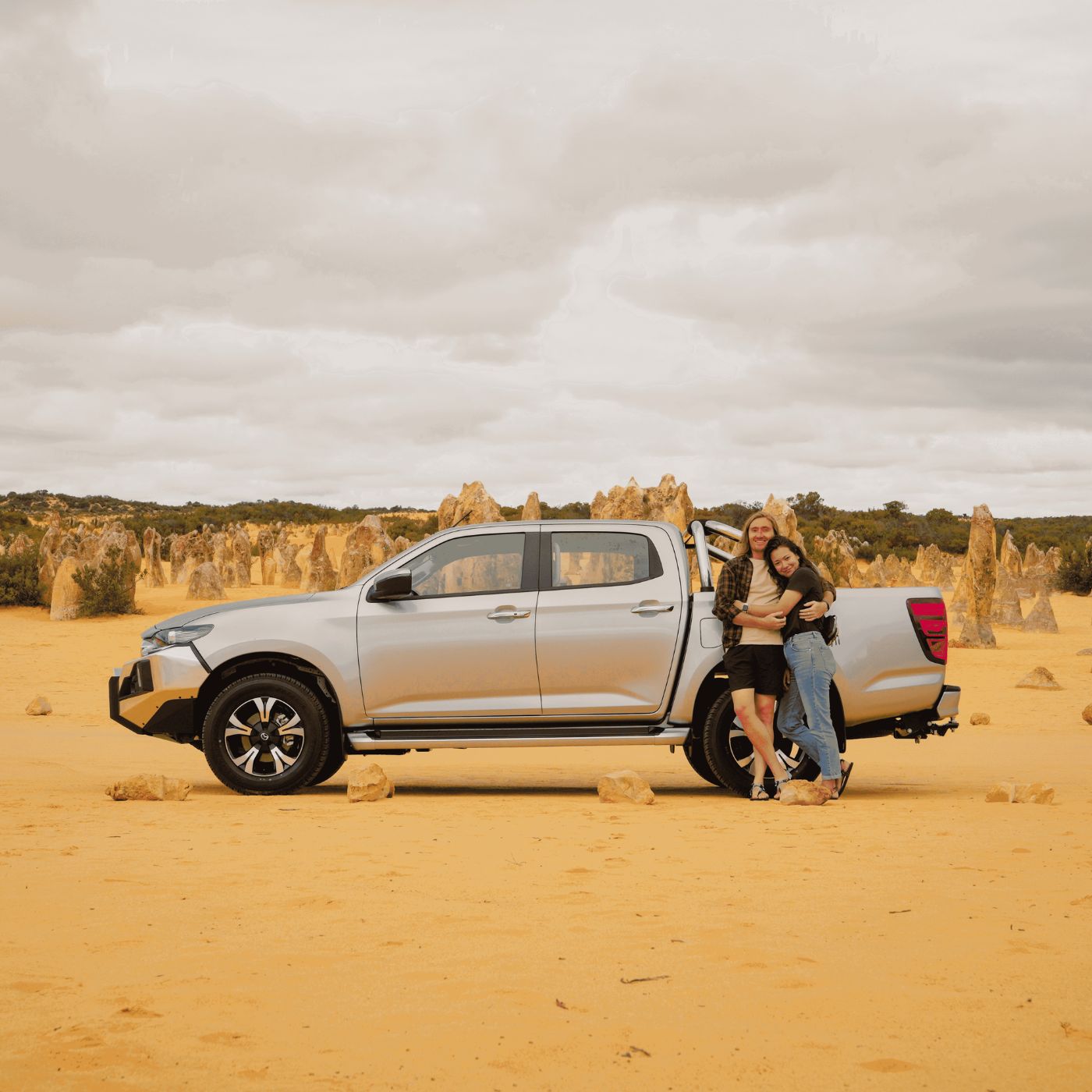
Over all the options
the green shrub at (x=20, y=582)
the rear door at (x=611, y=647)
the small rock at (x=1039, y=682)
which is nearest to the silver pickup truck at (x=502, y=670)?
the rear door at (x=611, y=647)

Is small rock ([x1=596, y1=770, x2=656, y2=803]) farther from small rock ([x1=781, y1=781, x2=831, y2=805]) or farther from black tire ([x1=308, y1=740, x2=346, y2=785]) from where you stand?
black tire ([x1=308, y1=740, x2=346, y2=785])

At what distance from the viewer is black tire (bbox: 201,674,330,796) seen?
30.8ft

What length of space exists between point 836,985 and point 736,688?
14.3 feet

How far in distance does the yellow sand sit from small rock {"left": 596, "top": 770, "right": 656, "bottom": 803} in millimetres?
131

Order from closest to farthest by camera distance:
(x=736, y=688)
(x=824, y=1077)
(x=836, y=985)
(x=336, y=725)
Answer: (x=824, y=1077), (x=836, y=985), (x=736, y=688), (x=336, y=725)

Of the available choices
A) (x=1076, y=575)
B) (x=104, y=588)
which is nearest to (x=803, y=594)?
(x=104, y=588)

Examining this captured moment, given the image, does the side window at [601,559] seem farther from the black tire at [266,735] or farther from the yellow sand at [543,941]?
the black tire at [266,735]

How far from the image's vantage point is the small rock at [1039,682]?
20.1 metres

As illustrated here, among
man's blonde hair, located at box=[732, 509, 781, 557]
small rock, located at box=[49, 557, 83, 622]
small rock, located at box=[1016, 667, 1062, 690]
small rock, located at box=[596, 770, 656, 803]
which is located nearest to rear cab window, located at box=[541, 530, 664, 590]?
man's blonde hair, located at box=[732, 509, 781, 557]

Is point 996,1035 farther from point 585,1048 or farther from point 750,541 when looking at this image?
point 750,541

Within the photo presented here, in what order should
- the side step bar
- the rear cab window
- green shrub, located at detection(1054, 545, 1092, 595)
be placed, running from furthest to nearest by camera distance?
green shrub, located at detection(1054, 545, 1092, 595) → the rear cab window → the side step bar

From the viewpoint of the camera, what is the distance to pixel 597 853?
712cm

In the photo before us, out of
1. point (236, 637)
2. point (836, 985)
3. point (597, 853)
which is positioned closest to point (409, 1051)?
point (836, 985)

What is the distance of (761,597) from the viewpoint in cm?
913
